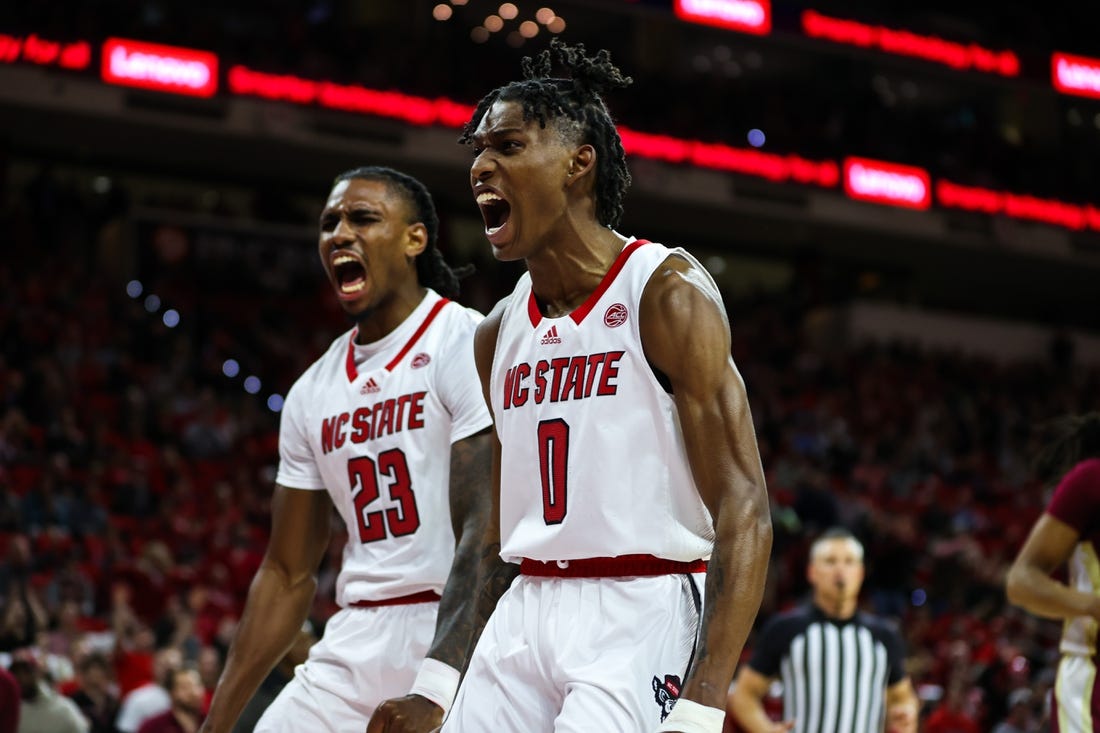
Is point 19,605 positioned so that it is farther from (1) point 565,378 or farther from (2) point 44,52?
(2) point 44,52

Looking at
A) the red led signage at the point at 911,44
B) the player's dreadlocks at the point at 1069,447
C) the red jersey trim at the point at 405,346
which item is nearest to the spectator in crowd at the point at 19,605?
the red jersey trim at the point at 405,346

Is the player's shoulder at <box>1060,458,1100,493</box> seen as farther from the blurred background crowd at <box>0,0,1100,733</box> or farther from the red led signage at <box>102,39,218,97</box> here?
the red led signage at <box>102,39,218,97</box>

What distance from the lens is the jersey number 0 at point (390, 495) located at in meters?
4.17

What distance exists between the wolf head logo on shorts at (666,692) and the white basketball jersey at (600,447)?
25cm

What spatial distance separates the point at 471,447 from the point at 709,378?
3.80 feet

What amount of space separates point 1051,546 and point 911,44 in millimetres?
17410

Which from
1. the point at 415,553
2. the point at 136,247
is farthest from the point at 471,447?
the point at 136,247

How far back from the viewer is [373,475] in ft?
13.9

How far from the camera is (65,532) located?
37.4 feet

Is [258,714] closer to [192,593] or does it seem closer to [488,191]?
[488,191]

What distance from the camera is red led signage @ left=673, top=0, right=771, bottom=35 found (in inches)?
738

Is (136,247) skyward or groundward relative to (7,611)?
skyward

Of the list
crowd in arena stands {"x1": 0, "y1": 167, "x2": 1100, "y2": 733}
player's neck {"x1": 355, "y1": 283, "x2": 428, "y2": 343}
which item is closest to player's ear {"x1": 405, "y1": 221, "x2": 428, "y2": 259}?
player's neck {"x1": 355, "y1": 283, "x2": 428, "y2": 343}

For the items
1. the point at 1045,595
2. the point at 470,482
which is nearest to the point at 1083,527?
the point at 1045,595
